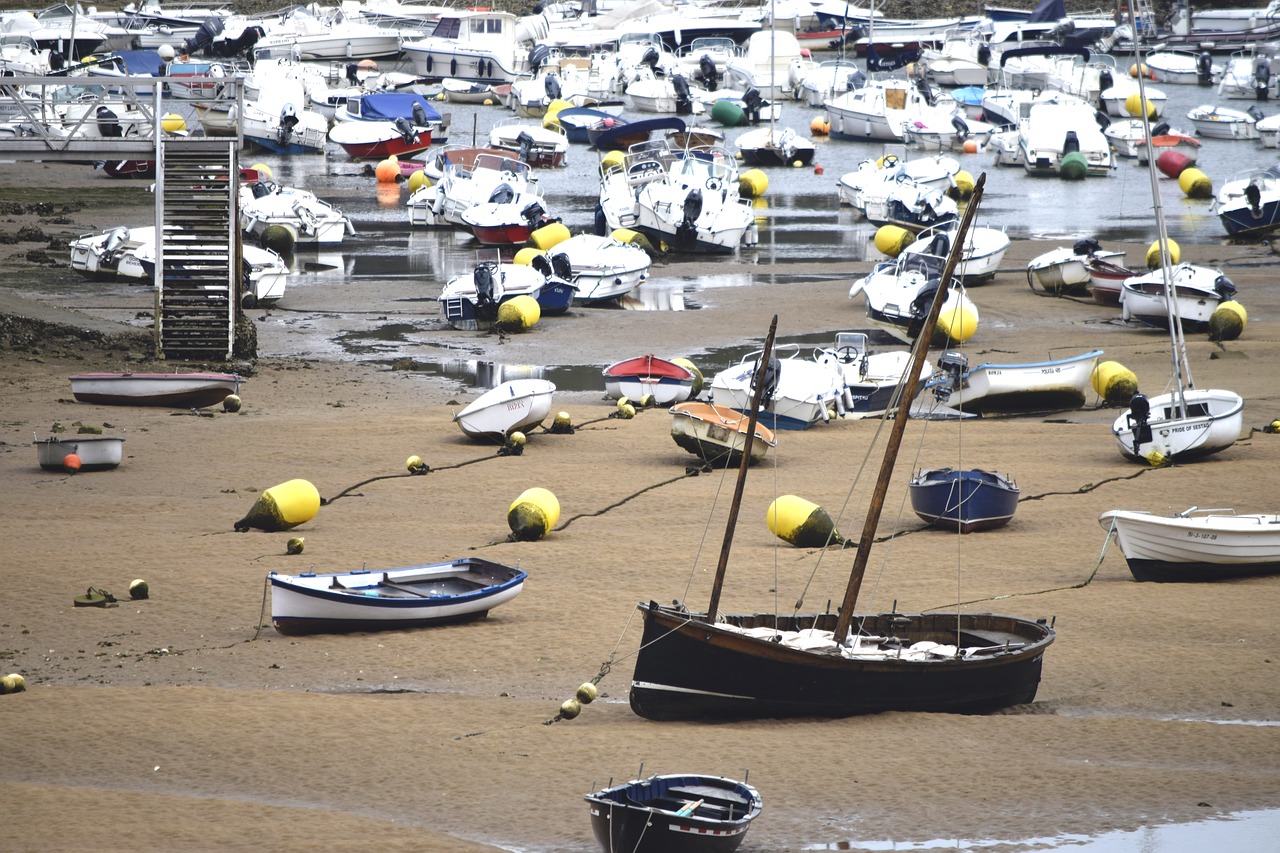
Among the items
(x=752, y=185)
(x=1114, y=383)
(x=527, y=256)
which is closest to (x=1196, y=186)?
(x=752, y=185)

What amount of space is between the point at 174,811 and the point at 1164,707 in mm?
7843

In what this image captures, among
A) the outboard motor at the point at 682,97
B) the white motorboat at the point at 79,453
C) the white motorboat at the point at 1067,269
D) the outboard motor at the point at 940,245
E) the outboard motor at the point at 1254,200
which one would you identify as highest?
the outboard motor at the point at 682,97

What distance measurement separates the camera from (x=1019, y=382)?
24.2 metres

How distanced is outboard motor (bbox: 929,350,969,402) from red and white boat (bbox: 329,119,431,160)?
36353 mm

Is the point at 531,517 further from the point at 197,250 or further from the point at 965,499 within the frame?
the point at 197,250

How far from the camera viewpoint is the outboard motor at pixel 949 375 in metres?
23.8

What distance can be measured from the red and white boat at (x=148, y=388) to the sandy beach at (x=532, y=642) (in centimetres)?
29

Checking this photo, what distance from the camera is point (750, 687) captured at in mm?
11773

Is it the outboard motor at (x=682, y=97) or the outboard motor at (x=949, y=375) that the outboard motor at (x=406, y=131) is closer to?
the outboard motor at (x=682, y=97)

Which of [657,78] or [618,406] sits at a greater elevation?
[657,78]

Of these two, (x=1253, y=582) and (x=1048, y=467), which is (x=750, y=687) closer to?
(x=1253, y=582)

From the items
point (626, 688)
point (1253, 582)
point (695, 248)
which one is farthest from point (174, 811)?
point (695, 248)

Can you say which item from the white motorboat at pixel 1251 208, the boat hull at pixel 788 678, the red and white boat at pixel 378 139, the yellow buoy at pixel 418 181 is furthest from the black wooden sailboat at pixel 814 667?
the red and white boat at pixel 378 139

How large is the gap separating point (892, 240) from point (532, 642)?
25.8 metres
